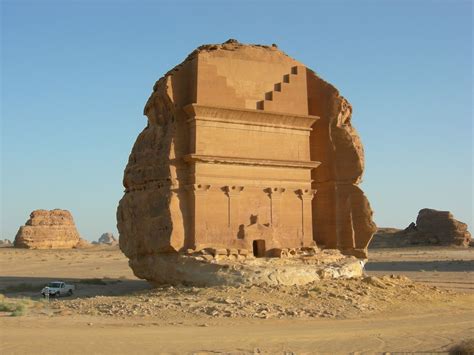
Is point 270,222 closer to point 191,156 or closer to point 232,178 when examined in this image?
point 232,178

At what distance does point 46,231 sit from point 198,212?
52.6 m

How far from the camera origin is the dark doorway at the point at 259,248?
20.8m

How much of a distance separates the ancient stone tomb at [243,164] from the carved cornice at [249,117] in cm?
4

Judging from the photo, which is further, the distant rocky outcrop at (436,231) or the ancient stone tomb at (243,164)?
the distant rocky outcrop at (436,231)

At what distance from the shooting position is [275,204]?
21.5 m

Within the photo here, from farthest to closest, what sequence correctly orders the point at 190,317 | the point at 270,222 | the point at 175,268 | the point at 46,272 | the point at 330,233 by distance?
the point at 46,272 < the point at 330,233 < the point at 270,222 < the point at 175,268 < the point at 190,317

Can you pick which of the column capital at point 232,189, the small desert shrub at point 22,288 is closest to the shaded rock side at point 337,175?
the column capital at point 232,189

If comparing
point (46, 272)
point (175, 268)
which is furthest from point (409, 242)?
point (175, 268)

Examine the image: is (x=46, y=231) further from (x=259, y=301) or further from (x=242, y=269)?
(x=259, y=301)

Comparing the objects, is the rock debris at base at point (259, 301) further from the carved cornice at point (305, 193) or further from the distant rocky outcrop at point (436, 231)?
the distant rocky outcrop at point (436, 231)

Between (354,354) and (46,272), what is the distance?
104ft

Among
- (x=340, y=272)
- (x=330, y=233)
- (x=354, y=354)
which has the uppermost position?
(x=330, y=233)

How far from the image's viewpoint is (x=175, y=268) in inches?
777

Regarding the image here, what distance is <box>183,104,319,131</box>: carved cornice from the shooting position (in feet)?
67.1
